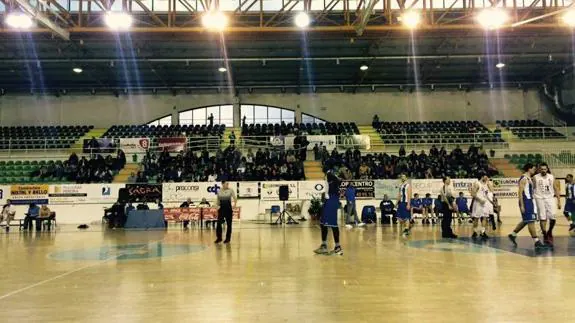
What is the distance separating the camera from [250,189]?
73.4 ft

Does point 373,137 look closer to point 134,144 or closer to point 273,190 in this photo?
point 273,190

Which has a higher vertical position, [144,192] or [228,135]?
[228,135]

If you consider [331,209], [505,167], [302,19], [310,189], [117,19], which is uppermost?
[302,19]

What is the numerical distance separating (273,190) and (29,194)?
11539 millimetres

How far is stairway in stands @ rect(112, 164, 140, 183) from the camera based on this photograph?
23770mm

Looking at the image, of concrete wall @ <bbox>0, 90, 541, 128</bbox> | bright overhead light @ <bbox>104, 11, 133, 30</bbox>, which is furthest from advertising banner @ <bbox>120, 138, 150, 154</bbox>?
bright overhead light @ <bbox>104, 11, 133, 30</bbox>

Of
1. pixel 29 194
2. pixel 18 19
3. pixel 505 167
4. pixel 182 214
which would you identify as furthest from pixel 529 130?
pixel 29 194

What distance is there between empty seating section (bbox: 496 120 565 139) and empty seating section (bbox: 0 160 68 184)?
26.4 m

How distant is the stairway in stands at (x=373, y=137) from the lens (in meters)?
27.6

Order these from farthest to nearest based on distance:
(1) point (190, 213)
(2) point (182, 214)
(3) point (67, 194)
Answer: (3) point (67, 194) < (2) point (182, 214) < (1) point (190, 213)

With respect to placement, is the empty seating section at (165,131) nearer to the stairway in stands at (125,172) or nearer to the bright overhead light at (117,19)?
the stairway in stands at (125,172)

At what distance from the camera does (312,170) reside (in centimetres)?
2481

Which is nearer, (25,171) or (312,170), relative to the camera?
(25,171)

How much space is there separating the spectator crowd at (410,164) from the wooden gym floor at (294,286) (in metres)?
13.9
